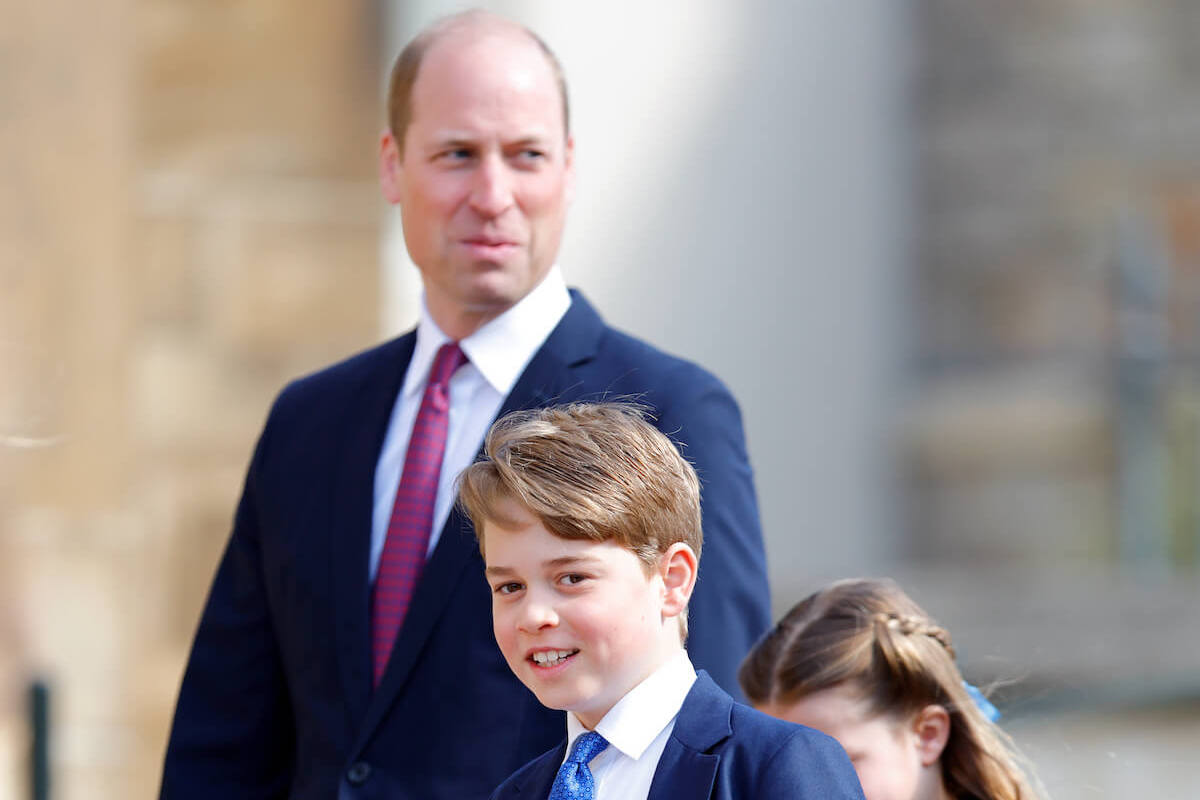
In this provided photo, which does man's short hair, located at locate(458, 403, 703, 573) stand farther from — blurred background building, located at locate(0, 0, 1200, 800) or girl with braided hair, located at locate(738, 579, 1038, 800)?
blurred background building, located at locate(0, 0, 1200, 800)

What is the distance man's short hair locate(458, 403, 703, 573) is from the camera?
1.87 meters

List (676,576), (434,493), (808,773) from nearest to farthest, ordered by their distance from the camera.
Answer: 1. (808,773)
2. (676,576)
3. (434,493)

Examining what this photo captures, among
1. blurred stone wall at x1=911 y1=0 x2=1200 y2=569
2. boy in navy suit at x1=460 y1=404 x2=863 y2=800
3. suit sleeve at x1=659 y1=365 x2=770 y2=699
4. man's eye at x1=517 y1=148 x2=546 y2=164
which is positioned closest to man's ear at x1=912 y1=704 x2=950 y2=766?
suit sleeve at x1=659 y1=365 x2=770 y2=699

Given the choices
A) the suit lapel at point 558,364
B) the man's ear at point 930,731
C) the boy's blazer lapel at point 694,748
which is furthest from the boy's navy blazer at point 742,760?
the suit lapel at point 558,364

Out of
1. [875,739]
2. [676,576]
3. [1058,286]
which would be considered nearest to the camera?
[676,576]

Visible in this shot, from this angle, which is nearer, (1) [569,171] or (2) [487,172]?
(2) [487,172]

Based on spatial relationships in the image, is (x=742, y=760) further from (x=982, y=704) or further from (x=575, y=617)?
(x=982, y=704)

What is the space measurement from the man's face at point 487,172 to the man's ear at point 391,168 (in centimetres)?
11

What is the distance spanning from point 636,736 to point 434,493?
2.16 feet

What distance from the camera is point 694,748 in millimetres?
1858

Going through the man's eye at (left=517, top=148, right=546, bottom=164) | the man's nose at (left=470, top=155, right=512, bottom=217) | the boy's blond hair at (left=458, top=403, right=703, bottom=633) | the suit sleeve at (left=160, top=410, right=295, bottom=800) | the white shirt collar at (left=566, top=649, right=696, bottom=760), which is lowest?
the suit sleeve at (left=160, top=410, right=295, bottom=800)

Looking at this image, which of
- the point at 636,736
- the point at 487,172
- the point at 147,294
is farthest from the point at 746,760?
the point at 147,294

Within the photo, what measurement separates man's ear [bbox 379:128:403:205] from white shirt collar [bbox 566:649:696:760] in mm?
1000

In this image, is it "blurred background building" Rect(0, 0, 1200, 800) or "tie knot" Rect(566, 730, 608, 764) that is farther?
"blurred background building" Rect(0, 0, 1200, 800)
